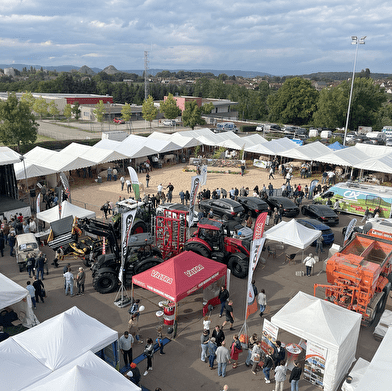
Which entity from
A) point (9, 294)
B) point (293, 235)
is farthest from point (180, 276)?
point (293, 235)

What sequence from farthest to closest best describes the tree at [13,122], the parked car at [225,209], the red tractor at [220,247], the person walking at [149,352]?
the tree at [13,122] → the parked car at [225,209] → the red tractor at [220,247] → the person walking at [149,352]

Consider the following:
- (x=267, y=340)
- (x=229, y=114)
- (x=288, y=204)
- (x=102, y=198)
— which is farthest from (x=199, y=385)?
(x=229, y=114)

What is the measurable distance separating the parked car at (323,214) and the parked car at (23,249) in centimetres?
1322

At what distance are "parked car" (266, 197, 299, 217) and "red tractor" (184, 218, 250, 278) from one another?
6573 mm

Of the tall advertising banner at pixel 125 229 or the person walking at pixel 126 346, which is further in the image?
the tall advertising banner at pixel 125 229

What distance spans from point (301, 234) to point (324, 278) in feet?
6.03

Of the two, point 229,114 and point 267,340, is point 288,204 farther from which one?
point 229,114

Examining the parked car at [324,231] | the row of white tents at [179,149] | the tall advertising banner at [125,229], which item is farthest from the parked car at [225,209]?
the row of white tents at [179,149]

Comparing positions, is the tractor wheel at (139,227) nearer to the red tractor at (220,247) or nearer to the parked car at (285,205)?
the red tractor at (220,247)

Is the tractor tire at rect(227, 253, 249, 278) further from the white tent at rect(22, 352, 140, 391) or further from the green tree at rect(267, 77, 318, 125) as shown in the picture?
the green tree at rect(267, 77, 318, 125)

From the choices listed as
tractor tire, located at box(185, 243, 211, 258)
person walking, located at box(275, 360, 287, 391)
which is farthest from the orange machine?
tractor tire, located at box(185, 243, 211, 258)

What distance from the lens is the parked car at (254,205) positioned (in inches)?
700

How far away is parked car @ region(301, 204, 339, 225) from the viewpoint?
1731 cm

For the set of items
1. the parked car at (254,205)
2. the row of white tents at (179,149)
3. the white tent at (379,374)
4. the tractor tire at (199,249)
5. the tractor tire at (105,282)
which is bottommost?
the tractor tire at (105,282)
